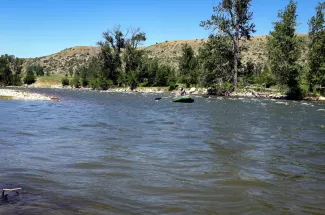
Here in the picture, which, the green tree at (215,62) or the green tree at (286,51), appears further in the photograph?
the green tree at (215,62)

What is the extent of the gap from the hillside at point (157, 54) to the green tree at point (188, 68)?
35.9 metres

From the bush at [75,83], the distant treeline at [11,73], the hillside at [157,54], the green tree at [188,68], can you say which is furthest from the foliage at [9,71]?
the green tree at [188,68]

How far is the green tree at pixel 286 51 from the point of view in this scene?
49.1 metres

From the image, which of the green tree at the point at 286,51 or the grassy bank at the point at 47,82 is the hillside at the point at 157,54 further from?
the green tree at the point at 286,51

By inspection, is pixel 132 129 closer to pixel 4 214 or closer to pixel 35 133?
pixel 35 133

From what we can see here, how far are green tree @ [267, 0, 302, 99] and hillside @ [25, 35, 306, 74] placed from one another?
54.9 metres

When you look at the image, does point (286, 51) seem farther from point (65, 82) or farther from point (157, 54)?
point (157, 54)

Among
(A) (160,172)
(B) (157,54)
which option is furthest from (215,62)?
(B) (157,54)

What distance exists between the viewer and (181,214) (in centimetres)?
606

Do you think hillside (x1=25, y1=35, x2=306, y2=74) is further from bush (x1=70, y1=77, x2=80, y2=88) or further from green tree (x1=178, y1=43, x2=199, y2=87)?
green tree (x1=178, y1=43, x2=199, y2=87)

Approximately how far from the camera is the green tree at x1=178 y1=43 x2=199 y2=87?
71125mm

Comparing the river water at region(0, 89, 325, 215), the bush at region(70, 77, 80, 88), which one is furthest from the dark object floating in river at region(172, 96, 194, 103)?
the bush at region(70, 77, 80, 88)

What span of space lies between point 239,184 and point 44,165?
5.27 metres

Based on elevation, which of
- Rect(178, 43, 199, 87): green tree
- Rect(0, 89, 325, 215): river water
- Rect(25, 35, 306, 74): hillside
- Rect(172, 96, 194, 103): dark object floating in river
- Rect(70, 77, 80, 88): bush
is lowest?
Rect(0, 89, 325, 215): river water
